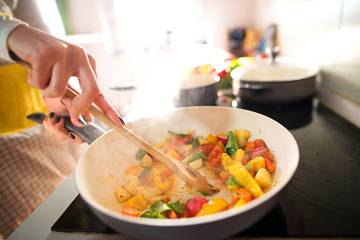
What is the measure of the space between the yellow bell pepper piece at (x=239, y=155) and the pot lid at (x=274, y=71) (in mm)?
414

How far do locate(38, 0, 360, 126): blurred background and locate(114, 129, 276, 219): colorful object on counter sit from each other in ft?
0.84

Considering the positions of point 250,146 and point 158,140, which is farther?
point 158,140

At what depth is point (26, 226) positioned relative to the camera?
0.49 m

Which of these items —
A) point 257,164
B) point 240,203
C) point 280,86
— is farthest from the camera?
point 280,86

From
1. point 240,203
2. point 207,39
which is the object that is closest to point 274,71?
point 240,203

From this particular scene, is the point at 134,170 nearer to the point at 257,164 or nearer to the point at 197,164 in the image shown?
the point at 197,164

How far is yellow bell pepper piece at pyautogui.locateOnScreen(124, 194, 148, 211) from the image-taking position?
47 cm

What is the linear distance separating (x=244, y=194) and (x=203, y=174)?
0.16 meters

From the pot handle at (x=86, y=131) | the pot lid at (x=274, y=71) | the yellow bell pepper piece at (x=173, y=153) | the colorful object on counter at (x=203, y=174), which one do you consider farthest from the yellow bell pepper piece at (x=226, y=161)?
the pot lid at (x=274, y=71)

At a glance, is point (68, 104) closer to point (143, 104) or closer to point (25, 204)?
point (143, 104)

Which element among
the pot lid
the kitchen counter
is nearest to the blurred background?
the pot lid

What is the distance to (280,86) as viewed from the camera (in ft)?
2.74

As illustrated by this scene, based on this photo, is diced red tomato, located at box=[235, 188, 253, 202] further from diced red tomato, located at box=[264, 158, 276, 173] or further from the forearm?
the forearm

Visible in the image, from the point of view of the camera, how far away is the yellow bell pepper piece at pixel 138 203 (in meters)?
0.47
